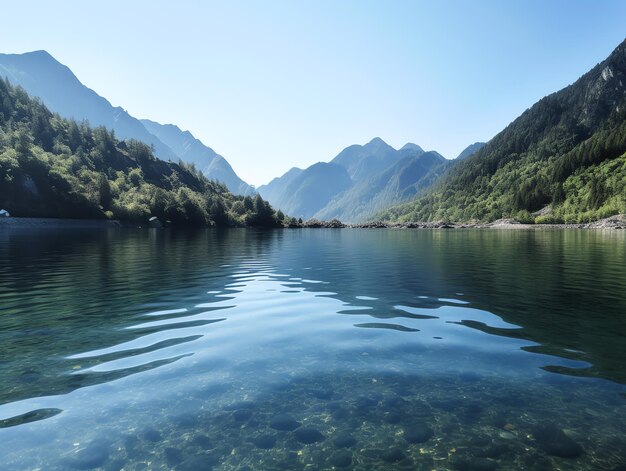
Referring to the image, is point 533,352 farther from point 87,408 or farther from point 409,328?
point 87,408

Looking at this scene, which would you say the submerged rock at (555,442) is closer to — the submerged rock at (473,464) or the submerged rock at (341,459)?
the submerged rock at (473,464)

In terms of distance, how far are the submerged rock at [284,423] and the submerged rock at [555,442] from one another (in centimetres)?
616

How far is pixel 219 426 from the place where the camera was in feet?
31.6

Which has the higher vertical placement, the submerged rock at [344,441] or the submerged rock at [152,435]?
the submerged rock at [152,435]

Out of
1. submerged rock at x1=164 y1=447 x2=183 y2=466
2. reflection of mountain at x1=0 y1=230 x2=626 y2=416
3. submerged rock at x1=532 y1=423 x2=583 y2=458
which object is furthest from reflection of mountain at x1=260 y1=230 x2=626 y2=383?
submerged rock at x1=164 y1=447 x2=183 y2=466

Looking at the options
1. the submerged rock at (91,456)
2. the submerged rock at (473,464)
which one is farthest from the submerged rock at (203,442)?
the submerged rock at (473,464)

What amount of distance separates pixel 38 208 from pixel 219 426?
235 metres

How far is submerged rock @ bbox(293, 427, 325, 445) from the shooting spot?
8977 mm

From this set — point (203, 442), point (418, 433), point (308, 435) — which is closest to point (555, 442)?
point (418, 433)

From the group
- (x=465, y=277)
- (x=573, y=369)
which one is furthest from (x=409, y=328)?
(x=465, y=277)

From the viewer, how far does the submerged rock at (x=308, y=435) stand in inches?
353

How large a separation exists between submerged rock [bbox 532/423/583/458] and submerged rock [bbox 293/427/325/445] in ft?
17.8

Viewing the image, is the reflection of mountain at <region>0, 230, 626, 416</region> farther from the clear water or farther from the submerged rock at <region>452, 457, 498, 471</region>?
the submerged rock at <region>452, 457, 498, 471</region>

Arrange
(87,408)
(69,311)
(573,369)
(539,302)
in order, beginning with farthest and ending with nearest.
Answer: (539,302) → (69,311) → (573,369) → (87,408)
